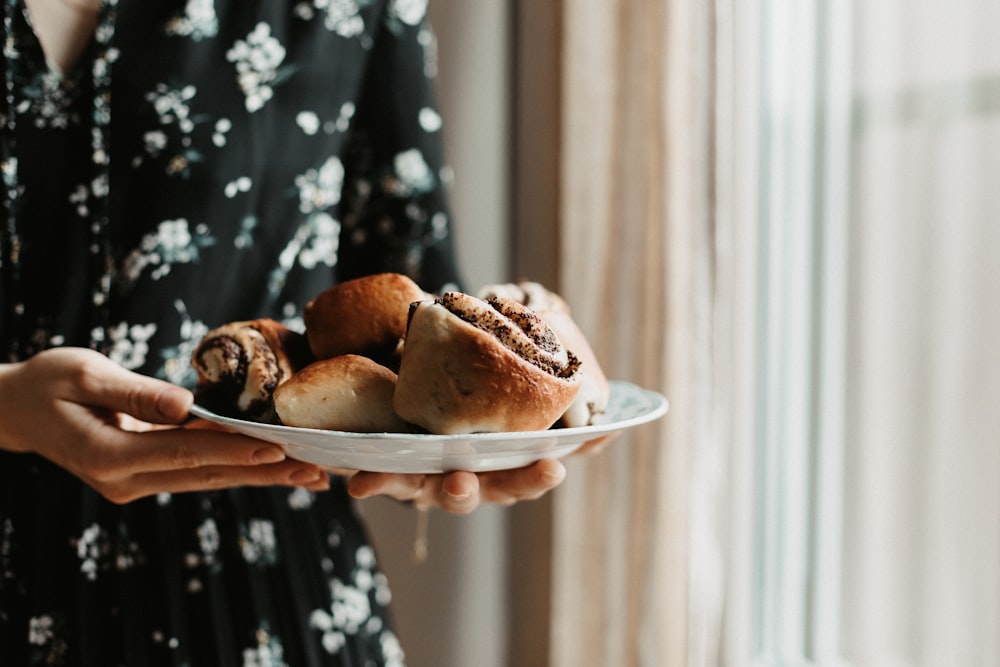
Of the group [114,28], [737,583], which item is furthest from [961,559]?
[114,28]

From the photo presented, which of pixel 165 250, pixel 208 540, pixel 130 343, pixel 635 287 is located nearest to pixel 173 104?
pixel 165 250

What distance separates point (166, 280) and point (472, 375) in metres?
0.52

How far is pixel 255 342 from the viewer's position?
0.65 metres

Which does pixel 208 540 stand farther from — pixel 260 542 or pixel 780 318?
pixel 780 318

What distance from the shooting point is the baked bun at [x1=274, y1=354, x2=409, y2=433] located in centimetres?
56

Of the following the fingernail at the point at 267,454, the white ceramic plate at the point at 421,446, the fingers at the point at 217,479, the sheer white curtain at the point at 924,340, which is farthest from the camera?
the sheer white curtain at the point at 924,340

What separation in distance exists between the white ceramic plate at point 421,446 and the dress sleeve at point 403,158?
55 centimetres

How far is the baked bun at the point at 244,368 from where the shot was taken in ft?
2.04

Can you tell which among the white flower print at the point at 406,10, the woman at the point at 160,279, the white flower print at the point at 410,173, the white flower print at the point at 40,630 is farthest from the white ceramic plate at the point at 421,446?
the white flower print at the point at 406,10

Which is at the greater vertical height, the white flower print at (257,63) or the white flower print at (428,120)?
the white flower print at (257,63)

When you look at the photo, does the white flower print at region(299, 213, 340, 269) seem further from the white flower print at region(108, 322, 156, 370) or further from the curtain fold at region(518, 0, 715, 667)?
the curtain fold at region(518, 0, 715, 667)

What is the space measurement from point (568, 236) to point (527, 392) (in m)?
0.86

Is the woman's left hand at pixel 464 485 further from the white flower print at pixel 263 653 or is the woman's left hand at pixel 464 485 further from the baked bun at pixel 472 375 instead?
the white flower print at pixel 263 653

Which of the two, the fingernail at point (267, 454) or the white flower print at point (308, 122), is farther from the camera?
the white flower print at point (308, 122)
